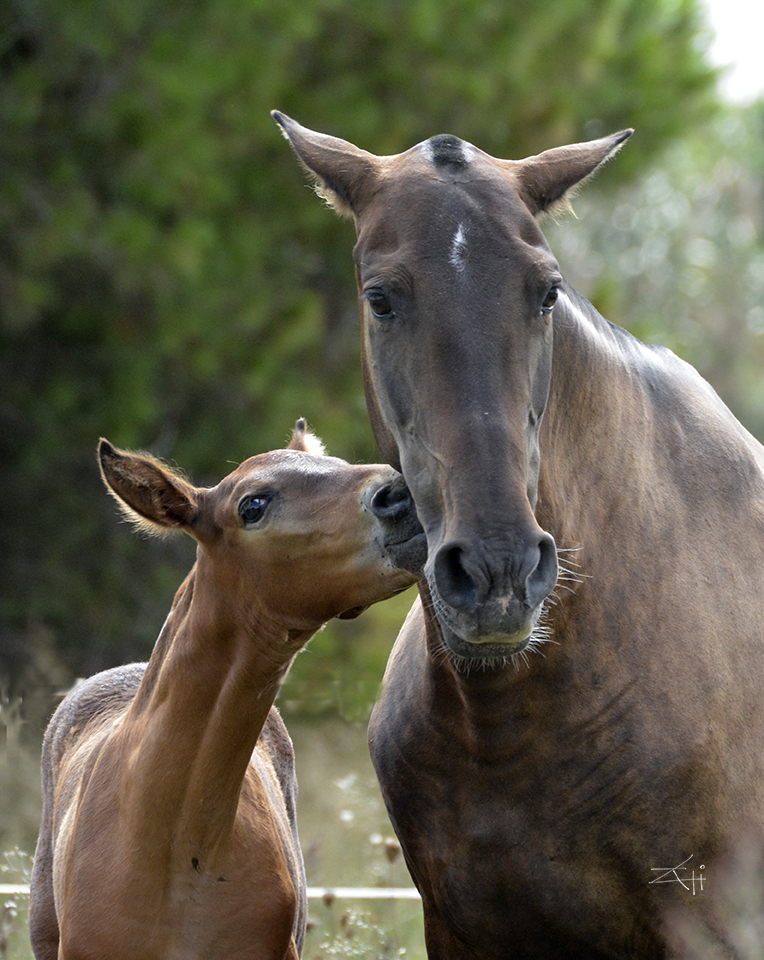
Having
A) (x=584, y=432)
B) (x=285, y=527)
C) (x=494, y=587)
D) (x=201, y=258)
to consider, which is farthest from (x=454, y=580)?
(x=201, y=258)

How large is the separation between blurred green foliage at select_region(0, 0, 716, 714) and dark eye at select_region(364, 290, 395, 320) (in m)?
4.11

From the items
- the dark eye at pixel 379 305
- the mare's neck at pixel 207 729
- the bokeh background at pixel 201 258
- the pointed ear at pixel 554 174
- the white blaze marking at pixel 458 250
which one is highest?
the bokeh background at pixel 201 258

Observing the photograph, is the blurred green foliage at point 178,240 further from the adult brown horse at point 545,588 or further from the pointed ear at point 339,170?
the pointed ear at point 339,170

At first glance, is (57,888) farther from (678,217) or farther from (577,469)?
(678,217)

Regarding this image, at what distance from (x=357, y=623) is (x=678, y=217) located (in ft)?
74.7

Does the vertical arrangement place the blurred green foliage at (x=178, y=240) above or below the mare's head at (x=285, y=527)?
above

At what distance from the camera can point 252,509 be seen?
3.32 metres

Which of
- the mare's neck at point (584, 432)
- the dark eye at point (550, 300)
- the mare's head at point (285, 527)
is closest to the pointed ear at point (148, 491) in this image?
the mare's head at point (285, 527)

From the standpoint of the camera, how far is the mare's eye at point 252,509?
332 centimetres

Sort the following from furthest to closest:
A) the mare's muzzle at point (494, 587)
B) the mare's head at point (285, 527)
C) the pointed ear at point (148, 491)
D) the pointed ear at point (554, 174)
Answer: the pointed ear at point (148, 491) < the mare's head at point (285, 527) < the pointed ear at point (554, 174) < the mare's muzzle at point (494, 587)

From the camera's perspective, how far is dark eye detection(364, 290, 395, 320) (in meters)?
2.74

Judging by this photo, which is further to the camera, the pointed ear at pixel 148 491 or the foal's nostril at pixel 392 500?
the pointed ear at pixel 148 491

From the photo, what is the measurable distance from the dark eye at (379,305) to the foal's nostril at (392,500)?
426 millimetres

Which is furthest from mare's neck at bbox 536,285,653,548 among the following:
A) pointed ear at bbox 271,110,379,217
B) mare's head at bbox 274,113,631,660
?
pointed ear at bbox 271,110,379,217
